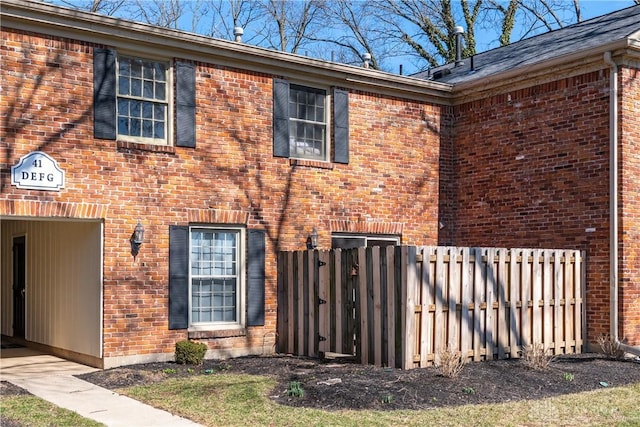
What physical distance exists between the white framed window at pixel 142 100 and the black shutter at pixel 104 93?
175mm

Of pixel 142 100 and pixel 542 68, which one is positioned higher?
pixel 542 68

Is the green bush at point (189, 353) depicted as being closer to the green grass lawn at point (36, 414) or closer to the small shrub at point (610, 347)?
the green grass lawn at point (36, 414)

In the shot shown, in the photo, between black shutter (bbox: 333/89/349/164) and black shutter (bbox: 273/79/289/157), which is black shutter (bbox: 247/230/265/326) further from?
black shutter (bbox: 333/89/349/164)

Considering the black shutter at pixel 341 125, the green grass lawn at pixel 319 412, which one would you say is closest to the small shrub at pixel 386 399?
the green grass lawn at pixel 319 412

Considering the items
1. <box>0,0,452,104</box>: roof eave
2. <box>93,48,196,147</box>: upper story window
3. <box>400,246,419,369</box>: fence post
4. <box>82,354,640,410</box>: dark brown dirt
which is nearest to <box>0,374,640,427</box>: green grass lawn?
<box>82,354,640,410</box>: dark brown dirt

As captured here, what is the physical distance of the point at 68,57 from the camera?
11352mm

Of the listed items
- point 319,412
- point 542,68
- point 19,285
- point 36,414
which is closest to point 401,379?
point 319,412

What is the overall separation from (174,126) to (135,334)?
3.33 metres

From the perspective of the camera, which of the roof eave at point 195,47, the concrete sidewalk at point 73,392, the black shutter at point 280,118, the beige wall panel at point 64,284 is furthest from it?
the black shutter at point 280,118

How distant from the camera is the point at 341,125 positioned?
1420 cm

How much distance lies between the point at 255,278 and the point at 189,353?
1863 millimetres

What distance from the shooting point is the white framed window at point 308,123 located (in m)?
13.8

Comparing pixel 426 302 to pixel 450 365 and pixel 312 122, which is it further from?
pixel 312 122

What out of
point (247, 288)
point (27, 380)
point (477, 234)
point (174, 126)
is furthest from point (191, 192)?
point (477, 234)
